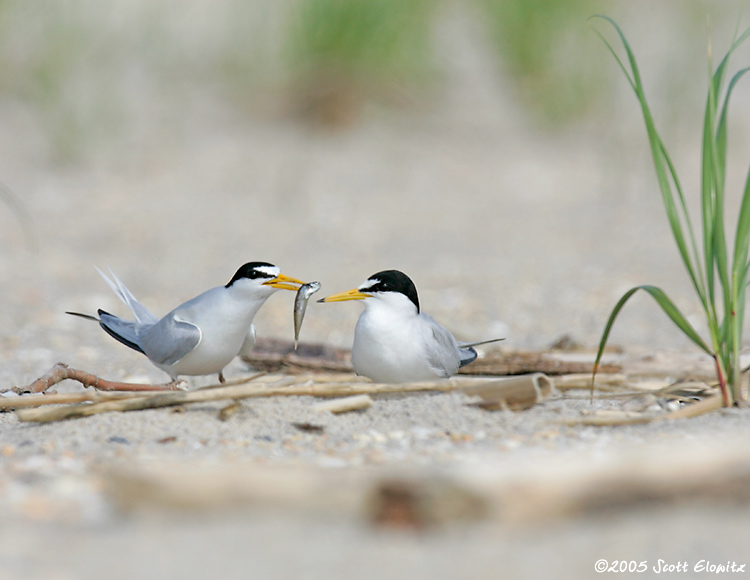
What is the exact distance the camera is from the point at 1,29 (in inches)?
322

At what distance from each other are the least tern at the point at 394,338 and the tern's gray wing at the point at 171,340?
46cm

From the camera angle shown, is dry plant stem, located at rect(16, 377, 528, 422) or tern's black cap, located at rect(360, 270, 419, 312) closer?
dry plant stem, located at rect(16, 377, 528, 422)

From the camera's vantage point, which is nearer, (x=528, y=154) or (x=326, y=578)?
(x=326, y=578)

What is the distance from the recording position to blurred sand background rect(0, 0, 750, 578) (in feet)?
17.5

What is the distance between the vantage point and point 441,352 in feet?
9.56

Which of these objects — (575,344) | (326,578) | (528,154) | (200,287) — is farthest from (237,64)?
(326,578)

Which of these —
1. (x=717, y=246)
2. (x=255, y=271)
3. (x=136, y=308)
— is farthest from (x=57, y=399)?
(x=717, y=246)

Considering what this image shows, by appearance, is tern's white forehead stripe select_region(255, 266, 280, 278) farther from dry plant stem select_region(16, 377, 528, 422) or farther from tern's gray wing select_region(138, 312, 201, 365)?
dry plant stem select_region(16, 377, 528, 422)

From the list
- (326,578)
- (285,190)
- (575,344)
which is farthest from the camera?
(285,190)

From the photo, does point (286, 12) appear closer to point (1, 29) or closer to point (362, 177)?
point (362, 177)

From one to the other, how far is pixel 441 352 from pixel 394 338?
0.20 metres

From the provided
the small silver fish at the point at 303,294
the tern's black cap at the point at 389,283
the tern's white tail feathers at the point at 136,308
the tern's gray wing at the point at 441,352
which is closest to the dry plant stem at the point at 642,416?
the tern's gray wing at the point at 441,352

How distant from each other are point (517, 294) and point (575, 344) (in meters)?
1.74

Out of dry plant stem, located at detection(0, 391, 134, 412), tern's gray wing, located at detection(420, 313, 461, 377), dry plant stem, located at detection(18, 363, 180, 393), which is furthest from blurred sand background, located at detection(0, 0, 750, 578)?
tern's gray wing, located at detection(420, 313, 461, 377)
